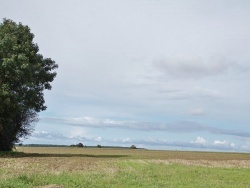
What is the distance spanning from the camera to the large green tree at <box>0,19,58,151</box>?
45219 mm

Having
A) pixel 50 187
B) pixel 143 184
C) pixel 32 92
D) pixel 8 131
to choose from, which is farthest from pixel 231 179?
pixel 8 131

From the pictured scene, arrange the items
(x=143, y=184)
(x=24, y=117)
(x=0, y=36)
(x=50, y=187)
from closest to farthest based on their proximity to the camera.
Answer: (x=50, y=187)
(x=143, y=184)
(x=0, y=36)
(x=24, y=117)

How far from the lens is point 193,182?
23.9 m

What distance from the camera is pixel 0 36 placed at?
47031 millimetres

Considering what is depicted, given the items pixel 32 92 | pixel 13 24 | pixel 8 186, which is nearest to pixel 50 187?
pixel 8 186

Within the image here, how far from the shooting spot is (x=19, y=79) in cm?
4681

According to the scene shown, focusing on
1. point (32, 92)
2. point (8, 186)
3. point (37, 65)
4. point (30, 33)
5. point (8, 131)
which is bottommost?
point (8, 186)

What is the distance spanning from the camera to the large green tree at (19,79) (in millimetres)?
45219

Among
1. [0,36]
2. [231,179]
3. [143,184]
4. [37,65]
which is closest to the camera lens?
[143,184]

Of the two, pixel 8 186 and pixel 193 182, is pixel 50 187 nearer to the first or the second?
pixel 8 186

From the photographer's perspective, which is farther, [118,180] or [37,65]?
[37,65]

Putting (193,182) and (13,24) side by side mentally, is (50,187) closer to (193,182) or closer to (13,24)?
(193,182)

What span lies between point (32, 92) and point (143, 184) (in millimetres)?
29966

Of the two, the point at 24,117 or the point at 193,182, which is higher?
the point at 24,117
